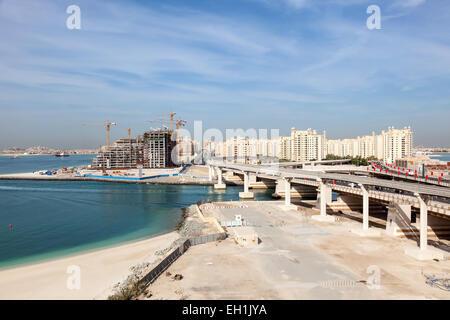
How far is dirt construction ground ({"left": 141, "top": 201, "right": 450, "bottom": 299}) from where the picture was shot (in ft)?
53.5

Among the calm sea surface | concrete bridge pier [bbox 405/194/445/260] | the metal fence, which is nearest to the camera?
the metal fence

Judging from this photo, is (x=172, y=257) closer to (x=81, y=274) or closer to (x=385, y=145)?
(x=81, y=274)

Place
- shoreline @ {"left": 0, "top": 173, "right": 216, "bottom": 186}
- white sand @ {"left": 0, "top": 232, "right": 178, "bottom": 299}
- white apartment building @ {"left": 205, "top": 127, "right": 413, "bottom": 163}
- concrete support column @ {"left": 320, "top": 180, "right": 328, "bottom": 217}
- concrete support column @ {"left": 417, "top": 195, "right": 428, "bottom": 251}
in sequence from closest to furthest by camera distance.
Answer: white sand @ {"left": 0, "top": 232, "right": 178, "bottom": 299} → concrete support column @ {"left": 417, "top": 195, "right": 428, "bottom": 251} → concrete support column @ {"left": 320, "top": 180, "right": 328, "bottom": 217} → shoreline @ {"left": 0, "top": 173, "right": 216, "bottom": 186} → white apartment building @ {"left": 205, "top": 127, "right": 413, "bottom": 163}

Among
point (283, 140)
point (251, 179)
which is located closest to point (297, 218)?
point (251, 179)

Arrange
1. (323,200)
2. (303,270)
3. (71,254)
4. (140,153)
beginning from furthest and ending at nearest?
(140,153) < (323,200) < (71,254) < (303,270)

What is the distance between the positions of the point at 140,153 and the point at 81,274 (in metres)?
116

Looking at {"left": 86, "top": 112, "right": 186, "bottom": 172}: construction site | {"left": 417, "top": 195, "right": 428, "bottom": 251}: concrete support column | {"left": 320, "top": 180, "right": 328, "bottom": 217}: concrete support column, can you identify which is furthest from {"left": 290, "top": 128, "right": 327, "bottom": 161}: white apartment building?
{"left": 417, "top": 195, "right": 428, "bottom": 251}: concrete support column

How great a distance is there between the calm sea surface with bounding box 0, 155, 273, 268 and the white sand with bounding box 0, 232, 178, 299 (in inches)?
98.7

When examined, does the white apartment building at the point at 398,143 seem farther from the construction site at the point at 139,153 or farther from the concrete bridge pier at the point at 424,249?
the concrete bridge pier at the point at 424,249

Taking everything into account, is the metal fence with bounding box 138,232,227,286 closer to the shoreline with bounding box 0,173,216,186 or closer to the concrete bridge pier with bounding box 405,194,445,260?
the concrete bridge pier with bounding box 405,194,445,260

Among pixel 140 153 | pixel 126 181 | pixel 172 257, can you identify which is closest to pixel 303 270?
pixel 172 257

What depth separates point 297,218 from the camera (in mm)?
36750

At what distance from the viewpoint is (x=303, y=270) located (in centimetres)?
1962
